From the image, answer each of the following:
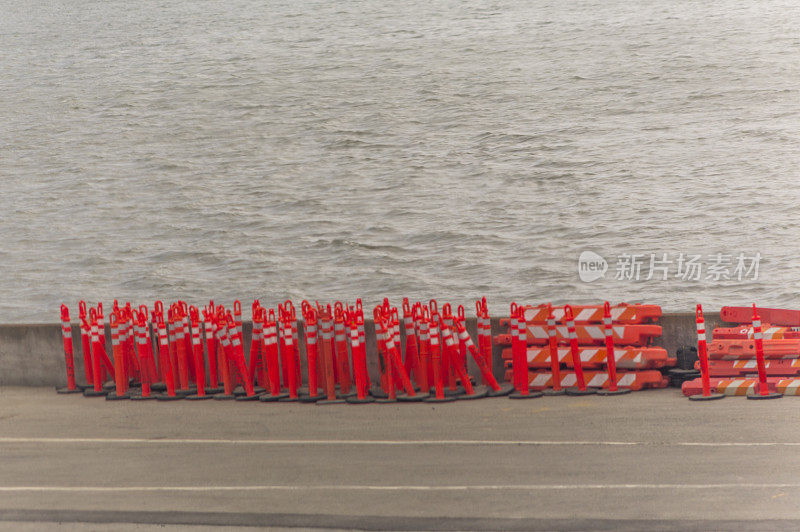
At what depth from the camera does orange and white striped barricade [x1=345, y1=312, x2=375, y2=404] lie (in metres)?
14.3

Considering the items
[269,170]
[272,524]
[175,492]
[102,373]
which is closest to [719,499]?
[272,524]

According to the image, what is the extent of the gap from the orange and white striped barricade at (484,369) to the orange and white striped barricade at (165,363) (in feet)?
14.4

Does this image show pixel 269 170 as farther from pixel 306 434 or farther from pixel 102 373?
pixel 306 434

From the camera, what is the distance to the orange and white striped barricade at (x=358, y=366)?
47.0 ft

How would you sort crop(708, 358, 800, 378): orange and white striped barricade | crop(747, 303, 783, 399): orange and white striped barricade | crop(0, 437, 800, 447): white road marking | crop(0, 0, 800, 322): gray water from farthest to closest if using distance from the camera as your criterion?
1. crop(0, 0, 800, 322): gray water
2. crop(708, 358, 800, 378): orange and white striped barricade
3. crop(747, 303, 783, 399): orange and white striped barricade
4. crop(0, 437, 800, 447): white road marking

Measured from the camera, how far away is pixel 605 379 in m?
14.5

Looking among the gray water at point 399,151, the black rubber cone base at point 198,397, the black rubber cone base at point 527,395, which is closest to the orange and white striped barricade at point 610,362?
the black rubber cone base at point 527,395

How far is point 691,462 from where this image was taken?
33.4 ft

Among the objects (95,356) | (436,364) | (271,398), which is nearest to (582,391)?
(436,364)

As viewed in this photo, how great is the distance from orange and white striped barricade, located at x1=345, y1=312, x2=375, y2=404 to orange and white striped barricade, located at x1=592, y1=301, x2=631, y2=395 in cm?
330

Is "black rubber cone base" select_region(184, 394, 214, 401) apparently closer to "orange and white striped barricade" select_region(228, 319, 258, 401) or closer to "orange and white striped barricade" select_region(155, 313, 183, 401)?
"orange and white striped barricade" select_region(155, 313, 183, 401)

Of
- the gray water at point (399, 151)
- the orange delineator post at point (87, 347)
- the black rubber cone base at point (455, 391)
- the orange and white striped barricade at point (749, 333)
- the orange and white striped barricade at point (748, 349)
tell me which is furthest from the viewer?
the gray water at point (399, 151)

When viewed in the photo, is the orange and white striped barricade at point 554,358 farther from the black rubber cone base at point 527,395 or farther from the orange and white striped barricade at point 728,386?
the orange and white striped barricade at point 728,386

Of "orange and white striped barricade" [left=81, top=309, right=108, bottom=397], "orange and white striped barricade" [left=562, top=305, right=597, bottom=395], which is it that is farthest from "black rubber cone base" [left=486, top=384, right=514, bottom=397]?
"orange and white striped barricade" [left=81, top=309, right=108, bottom=397]
